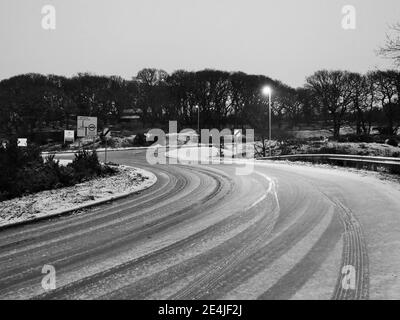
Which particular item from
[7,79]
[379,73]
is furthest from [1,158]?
[7,79]

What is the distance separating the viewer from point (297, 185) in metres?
14.1

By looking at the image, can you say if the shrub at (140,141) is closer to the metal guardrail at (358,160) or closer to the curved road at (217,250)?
the metal guardrail at (358,160)

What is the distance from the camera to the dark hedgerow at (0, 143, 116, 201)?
48.2 feet

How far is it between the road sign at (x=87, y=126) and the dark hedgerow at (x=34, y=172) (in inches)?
128

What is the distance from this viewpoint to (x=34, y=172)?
16.4 metres

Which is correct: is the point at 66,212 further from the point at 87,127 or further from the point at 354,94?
the point at 354,94

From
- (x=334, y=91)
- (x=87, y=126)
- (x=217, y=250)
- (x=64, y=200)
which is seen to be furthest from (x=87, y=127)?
(x=334, y=91)

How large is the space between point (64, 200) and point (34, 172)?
5289mm

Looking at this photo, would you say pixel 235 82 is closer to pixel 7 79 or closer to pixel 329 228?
pixel 7 79

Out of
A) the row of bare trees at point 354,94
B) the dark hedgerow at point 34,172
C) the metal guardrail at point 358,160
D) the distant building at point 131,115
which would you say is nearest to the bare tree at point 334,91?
the row of bare trees at point 354,94

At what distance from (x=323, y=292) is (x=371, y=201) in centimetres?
678

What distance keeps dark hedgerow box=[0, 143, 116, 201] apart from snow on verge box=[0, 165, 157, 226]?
26.4 inches

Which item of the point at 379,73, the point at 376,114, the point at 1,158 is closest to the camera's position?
the point at 1,158

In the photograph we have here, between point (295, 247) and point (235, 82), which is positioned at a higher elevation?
point (235, 82)
